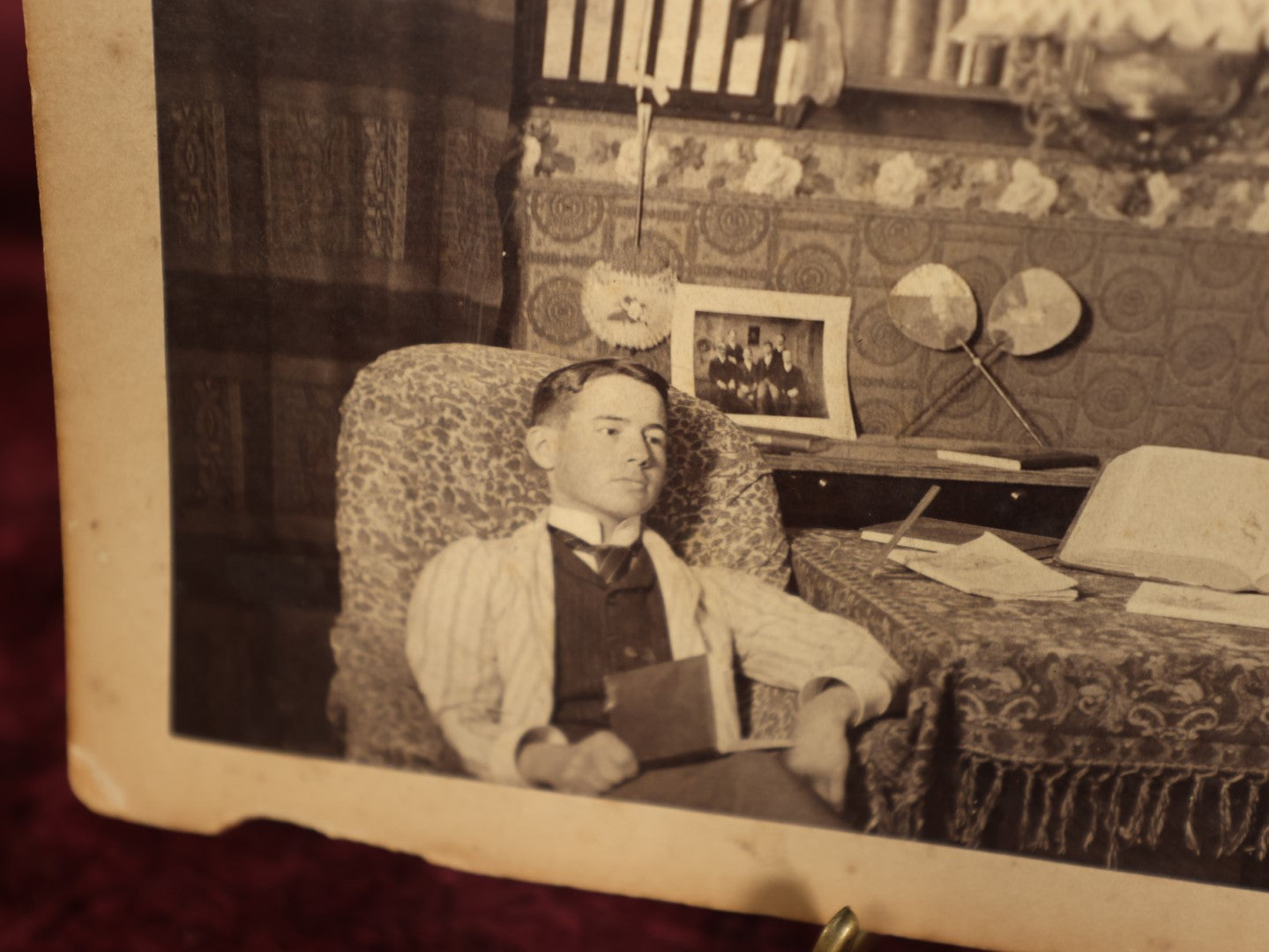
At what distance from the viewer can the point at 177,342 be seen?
45.2 inches

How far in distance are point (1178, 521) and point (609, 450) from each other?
21.9 inches

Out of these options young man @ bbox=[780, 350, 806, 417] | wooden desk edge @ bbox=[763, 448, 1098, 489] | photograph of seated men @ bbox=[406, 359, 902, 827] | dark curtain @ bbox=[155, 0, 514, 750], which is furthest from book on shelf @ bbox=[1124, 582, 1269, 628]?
dark curtain @ bbox=[155, 0, 514, 750]

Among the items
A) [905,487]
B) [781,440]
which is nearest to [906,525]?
[905,487]

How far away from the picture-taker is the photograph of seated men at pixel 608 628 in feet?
3.48

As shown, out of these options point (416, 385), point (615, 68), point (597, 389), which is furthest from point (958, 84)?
point (416, 385)

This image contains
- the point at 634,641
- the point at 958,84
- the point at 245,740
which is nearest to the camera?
the point at 958,84

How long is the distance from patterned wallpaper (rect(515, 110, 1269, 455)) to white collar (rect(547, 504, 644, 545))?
16 centimetres

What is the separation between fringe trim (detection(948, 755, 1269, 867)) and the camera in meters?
1.05

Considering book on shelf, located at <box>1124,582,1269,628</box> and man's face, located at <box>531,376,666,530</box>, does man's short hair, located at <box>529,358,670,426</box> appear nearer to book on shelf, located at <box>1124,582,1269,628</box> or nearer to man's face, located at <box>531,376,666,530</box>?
man's face, located at <box>531,376,666,530</box>

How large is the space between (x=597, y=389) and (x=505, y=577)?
8.6 inches

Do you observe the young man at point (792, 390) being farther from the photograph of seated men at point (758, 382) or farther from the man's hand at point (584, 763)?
the man's hand at point (584, 763)

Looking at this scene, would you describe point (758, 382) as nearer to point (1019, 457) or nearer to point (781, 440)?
point (781, 440)

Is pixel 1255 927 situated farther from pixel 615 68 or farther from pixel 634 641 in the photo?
pixel 615 68

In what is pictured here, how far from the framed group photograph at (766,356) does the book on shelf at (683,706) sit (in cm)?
26
